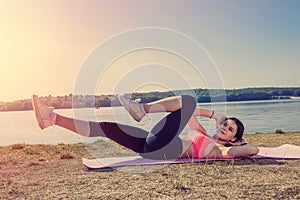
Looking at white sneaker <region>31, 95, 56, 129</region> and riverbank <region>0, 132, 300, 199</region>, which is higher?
white sneaker <region>31, 95, 56, 129</region>

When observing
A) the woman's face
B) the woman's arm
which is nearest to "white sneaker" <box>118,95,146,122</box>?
the woman's arm

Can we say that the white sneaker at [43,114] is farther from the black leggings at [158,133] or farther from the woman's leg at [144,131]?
the black leggings at [158,133]

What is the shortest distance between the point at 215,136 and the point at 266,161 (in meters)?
0.64

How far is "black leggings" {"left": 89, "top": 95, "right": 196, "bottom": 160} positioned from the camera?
126 inches

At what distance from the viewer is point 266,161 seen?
11.1ft

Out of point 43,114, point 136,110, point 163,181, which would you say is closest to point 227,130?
point 136,110

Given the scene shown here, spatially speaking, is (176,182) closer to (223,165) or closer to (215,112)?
(223,165)

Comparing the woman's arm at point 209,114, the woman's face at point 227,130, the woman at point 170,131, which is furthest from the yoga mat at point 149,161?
the woman's arm at point 209,114

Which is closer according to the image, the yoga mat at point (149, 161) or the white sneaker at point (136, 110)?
the white sneaker at point (136, 110)

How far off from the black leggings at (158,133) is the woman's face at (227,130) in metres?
0.45

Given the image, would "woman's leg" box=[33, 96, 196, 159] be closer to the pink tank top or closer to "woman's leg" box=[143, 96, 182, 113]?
"woman's leg" box=[143, 96, 182, 113]

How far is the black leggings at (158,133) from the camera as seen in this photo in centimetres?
321

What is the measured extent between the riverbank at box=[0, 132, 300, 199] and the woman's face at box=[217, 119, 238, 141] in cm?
31

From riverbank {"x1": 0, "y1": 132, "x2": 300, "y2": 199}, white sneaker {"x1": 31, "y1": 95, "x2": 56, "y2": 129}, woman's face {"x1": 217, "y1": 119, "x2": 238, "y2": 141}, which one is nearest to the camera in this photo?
riverbank {"x1": 0, "y1": 132, "x2": 300, "y2": 199}
